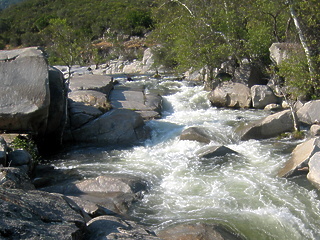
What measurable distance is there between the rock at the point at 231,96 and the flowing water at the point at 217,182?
1.78 metres

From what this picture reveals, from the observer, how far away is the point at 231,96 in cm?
1777

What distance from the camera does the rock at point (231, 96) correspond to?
17406mm

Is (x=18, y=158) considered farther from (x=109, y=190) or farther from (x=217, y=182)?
(x=217, y=182)

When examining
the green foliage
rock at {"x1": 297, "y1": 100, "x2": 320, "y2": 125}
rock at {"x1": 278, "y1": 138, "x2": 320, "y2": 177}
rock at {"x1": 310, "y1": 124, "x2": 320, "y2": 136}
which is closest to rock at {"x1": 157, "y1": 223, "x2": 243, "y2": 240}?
rock at {"x1": 278, "y1": 138, "x2": 320, "y2": 177}

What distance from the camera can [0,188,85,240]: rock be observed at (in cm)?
380

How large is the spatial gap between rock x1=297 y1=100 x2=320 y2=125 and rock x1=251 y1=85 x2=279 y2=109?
3.40 meters

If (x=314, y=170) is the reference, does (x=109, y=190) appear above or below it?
below

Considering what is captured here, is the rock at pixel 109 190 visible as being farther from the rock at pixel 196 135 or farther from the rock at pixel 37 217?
the rock at pixel 196 135

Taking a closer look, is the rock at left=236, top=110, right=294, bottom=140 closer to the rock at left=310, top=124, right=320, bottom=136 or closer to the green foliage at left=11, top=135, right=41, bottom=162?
the rock at left=310, top=124, right=320, bottom=136

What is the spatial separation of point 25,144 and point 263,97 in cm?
1142

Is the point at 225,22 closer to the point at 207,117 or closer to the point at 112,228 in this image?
the point at 207,117

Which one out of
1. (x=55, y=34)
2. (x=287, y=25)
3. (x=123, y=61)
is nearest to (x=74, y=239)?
(x=55, y=34)

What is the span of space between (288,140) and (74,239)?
988cm

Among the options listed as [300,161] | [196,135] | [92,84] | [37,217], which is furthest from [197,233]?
[92,84]
